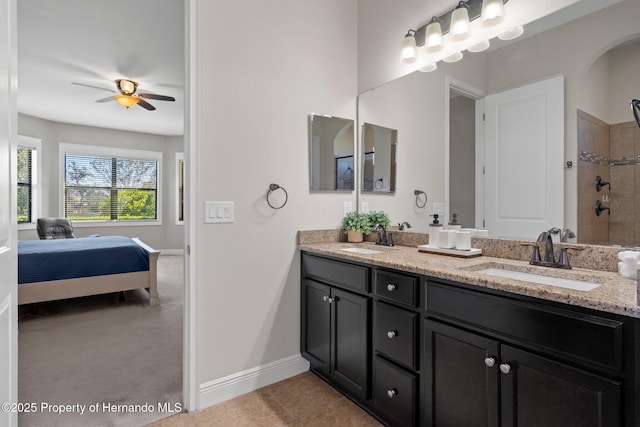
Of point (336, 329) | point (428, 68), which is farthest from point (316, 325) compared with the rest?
point (428, 68)

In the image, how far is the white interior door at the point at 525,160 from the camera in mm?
1574

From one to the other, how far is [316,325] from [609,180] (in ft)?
5.52

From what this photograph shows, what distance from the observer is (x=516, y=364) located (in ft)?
3.69

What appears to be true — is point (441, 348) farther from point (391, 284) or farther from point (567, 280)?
point (567, 280)

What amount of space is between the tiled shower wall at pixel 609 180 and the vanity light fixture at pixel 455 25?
66 cm

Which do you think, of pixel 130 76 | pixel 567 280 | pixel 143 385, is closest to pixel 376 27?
pixel 567 280

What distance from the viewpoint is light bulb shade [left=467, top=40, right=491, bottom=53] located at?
Result: 1.79m

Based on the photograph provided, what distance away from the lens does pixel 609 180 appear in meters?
1.43

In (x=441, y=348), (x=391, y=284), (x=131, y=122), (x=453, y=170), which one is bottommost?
(x=441, y=348)

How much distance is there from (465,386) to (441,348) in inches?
6.0

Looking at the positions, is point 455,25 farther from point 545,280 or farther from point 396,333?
point 396,333

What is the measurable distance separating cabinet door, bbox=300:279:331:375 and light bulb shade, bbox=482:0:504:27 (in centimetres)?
169

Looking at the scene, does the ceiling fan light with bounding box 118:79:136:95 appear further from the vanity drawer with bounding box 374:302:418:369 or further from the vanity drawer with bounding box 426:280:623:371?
the vanity drawer with bounding box 426:280:623:371

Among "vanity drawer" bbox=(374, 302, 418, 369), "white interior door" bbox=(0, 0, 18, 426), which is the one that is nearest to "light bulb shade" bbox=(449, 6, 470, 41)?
"vanity drawer" bbox=(374, 302, 418, 369)
